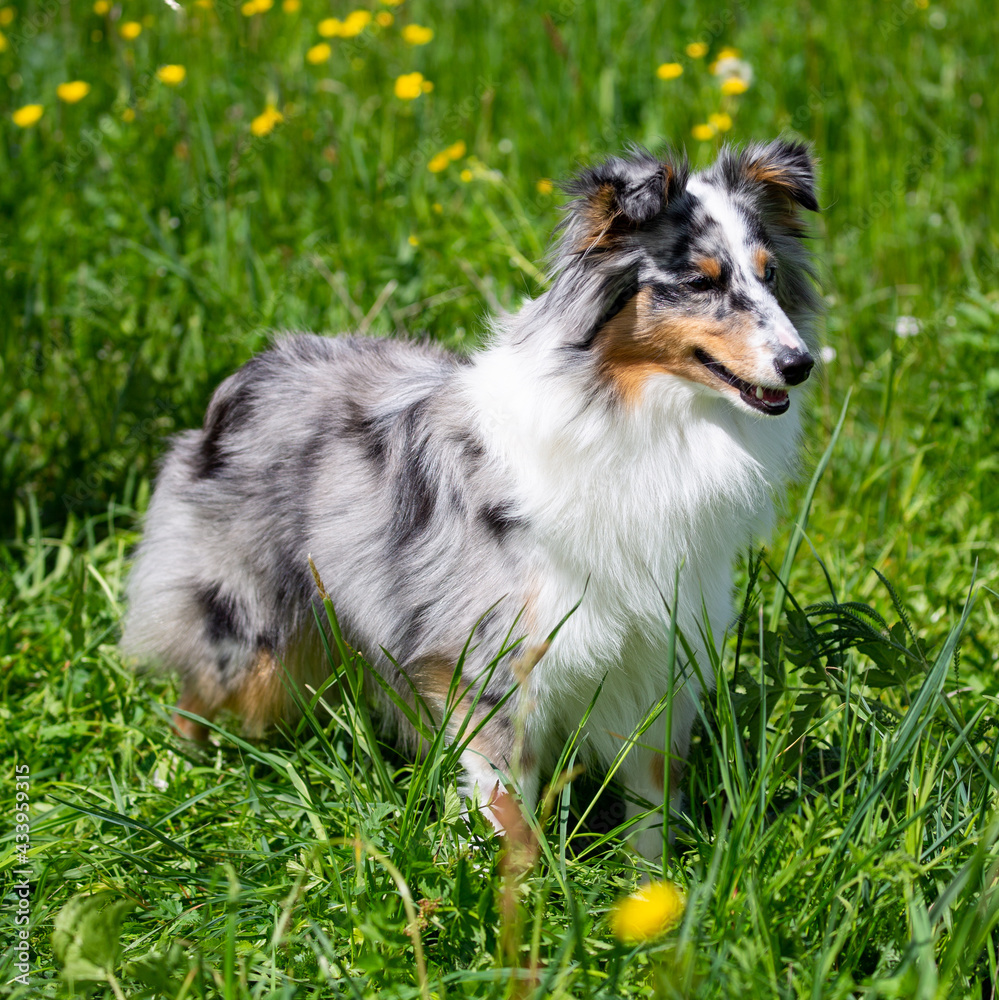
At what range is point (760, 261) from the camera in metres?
2.25

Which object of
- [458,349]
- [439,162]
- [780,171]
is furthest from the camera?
[439,162]

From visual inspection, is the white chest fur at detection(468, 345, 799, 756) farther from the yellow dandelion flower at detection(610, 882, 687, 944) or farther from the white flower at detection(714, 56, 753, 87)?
the white flower at detection(714, 56, 753, 87)

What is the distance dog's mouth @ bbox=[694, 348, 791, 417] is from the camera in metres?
2.18

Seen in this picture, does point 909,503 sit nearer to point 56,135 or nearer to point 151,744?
point 151,744

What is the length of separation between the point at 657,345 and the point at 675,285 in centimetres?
14

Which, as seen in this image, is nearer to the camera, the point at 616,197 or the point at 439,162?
the point at 616,197

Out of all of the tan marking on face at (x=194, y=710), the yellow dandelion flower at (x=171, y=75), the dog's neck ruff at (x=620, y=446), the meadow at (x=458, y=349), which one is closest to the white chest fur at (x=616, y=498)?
the dog's neck ruff at (x=620, y=446)

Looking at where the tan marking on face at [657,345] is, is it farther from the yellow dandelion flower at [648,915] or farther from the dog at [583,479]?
the yellow dandelion flower at [648,915]

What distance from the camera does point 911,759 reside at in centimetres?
210

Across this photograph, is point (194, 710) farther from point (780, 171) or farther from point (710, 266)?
point (780, 171)

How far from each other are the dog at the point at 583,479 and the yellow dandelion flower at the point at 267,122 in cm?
233

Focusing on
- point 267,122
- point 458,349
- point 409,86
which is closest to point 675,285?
point 458,349

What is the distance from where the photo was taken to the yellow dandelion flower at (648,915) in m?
1.59

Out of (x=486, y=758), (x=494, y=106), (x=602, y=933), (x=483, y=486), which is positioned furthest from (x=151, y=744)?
(x=494, y=106)
